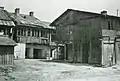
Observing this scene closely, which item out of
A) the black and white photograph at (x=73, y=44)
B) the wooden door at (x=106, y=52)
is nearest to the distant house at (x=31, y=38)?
the black and white photograph at (x=73, y=44)

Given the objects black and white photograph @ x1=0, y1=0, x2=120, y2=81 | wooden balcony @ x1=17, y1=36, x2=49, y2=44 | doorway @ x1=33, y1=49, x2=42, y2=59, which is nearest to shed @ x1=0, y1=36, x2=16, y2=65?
black and white photograph @ x1=0, y1=0, x2=120, y2=81

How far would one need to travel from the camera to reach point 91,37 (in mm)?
28109

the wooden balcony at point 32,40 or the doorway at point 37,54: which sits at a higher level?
the wooden balcony at point 32,40

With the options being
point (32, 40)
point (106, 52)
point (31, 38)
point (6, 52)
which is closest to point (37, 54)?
point (32, 40)

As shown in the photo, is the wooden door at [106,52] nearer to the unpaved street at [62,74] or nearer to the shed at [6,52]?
the unpaved street at [62,74]

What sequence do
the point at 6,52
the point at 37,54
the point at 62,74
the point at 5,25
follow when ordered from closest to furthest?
the point at 62,74, the point at 6,52, the point at 5,25, the point at 37,54

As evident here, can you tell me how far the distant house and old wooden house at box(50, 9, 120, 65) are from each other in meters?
7.83

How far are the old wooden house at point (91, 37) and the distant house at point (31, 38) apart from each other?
25.7 ft

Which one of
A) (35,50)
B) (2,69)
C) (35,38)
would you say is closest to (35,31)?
(35,38)

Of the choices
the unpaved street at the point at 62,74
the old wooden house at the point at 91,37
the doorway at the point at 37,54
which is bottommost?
the unpaved street at the point at 62,74

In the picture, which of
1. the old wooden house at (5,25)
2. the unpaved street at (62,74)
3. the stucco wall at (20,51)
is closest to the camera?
the unpaved street at (62,74)

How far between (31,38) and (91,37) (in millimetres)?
14585

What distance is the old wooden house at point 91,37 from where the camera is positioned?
2677 centimetres

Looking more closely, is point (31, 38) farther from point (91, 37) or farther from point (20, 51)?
point (91, 37)
